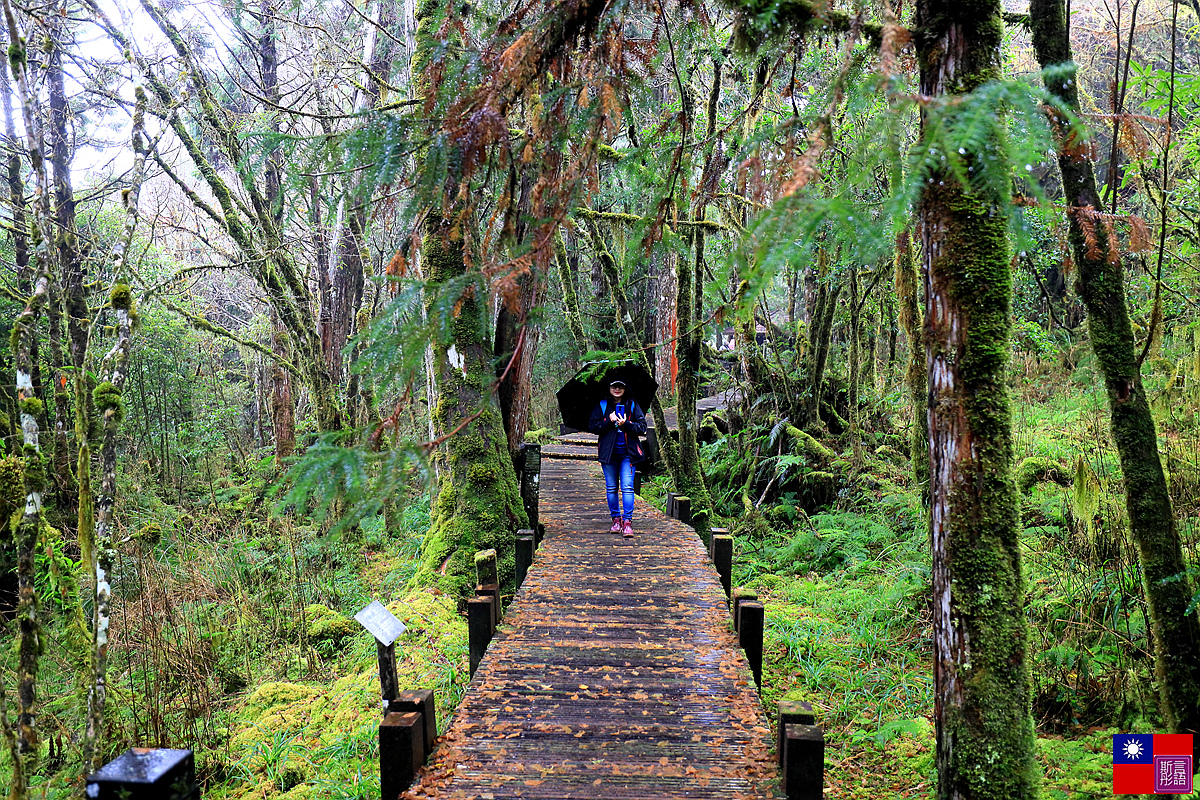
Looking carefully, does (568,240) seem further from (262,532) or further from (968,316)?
(968,316)

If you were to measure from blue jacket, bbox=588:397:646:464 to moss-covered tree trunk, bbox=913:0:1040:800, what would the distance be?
4.95 meters

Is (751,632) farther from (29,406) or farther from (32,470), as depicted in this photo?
(29,406)

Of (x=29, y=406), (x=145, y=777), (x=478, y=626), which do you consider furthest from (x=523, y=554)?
(x=145, y=777)

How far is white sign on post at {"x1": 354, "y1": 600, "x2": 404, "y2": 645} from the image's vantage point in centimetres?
397

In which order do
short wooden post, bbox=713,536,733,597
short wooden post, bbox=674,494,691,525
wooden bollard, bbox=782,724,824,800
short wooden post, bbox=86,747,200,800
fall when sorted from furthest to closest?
short wooden post, bbox=674,494,691,525, short wooden post, bbox=713,536,733,597, wooden bollard, bbox=782,724,824,800, short wooden post, bbox=86,747,200,800

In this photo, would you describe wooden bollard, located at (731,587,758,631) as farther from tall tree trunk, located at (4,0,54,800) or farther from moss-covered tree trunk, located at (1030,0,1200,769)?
tall tree trunk, located at (4,0,54,800)

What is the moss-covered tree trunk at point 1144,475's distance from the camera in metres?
3.92

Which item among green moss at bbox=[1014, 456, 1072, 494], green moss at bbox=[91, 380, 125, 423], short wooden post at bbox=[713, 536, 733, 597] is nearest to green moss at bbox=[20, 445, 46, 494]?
green moss at bbox=[91, 380, 125, 423]

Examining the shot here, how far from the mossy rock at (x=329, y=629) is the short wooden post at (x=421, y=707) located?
16.2ft

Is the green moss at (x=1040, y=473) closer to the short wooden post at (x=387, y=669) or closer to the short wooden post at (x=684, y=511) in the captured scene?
the short wooden post at (x=684, y=511)

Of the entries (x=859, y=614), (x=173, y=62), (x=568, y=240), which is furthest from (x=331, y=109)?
(x=859, y=614)

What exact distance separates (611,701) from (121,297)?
4.80 m

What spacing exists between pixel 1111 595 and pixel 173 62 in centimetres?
1267

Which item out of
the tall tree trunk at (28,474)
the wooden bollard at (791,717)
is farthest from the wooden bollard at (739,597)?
the tall tree trunk at (28,474)
